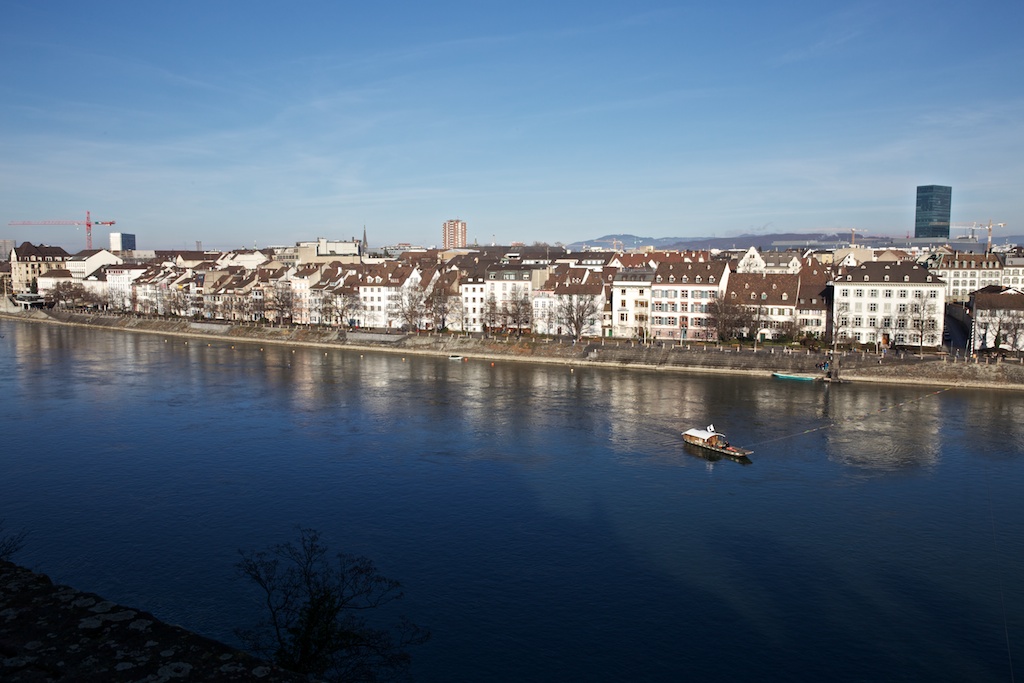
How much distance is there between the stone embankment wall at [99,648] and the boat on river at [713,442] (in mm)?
15296

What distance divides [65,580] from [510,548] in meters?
7.39

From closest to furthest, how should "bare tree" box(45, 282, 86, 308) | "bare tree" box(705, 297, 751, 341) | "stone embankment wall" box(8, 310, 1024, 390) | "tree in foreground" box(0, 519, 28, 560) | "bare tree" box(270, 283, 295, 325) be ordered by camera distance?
1. "tree in foreground" box(0, 519, 28, 560)
2. "stone embankment wall" box(8, 310, 1024, 390)
3. "bare tree" box(705, 297, 751, 341)
4. "bare tree" box(270, 283, 295, 325)
5. "bare tree" box(45, 282, 86, 308)

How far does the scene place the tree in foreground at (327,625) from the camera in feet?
31.9

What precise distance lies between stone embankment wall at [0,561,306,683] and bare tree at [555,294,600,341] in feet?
110

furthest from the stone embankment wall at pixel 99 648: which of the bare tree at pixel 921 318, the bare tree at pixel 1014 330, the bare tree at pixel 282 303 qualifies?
the bare tree at pixel 282 303

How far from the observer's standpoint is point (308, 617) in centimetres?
968

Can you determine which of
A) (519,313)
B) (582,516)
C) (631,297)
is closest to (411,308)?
(519,313)

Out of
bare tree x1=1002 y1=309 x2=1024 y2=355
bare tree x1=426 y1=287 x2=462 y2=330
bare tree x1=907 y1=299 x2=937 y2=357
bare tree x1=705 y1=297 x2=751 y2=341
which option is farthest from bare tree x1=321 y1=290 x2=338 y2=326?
bare tree x1=1002 y1=309 x2=1024 y2=355

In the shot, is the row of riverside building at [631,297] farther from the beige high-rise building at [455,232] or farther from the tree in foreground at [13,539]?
Result: the beige high-rise building at [455,232]

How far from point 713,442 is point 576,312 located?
21631 mm

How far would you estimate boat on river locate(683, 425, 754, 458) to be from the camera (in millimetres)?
21375

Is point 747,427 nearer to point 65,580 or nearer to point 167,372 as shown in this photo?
point 65,580

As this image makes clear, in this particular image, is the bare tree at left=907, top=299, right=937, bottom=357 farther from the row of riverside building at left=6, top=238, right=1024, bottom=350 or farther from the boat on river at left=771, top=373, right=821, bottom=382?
the boat on river at left=771, top=373, right=821, bottom=382

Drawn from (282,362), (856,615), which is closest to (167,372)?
(282,362)
